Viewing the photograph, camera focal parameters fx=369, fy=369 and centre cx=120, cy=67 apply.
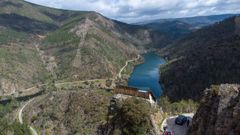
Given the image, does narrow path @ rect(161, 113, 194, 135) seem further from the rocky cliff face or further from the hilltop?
the hilltop

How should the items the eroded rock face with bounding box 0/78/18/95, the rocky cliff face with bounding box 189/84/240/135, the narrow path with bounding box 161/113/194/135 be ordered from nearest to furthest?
the rocky cliff face with bounding box 189/84/240/135 < the narrow path with bounding box 161/113/194/135 < the eroded rock face with bounding box 0/78/18/95

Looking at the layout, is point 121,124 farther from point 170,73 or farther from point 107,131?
point 170,73

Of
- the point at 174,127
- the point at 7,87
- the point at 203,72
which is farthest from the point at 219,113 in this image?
the point at 7,87

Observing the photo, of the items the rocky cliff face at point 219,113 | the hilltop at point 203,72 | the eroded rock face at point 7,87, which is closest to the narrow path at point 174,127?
the rocky cliff face at point 219,113

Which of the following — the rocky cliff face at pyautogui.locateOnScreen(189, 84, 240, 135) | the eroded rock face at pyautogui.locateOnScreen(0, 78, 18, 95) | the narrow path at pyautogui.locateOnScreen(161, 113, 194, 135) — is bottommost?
the eroded rock face at pyautogui.locateOnScreen(0, 78, 18, 95)

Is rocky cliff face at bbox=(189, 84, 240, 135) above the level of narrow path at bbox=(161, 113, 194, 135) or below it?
above

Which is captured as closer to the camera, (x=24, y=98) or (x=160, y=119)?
(x=160, y=119)

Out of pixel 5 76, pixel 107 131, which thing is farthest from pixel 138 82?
pixel 107 131

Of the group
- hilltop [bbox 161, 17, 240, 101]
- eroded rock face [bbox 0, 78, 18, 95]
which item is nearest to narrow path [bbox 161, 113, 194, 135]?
hilltop [bbox 161, 17, 240, 101]
